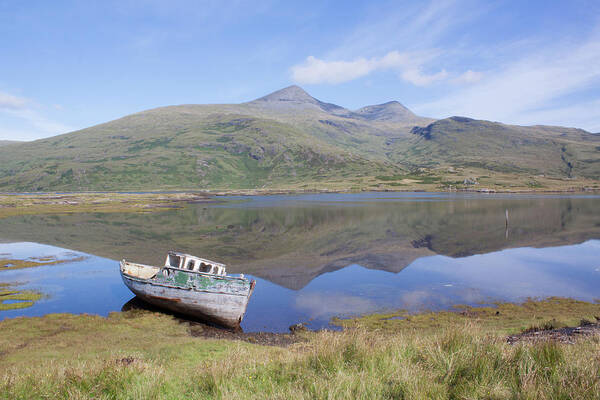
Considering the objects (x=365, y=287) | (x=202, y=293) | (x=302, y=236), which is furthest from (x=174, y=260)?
(x=302, y=236)

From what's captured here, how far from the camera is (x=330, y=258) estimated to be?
39000mm

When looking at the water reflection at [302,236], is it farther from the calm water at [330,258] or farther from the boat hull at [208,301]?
the boat hull at [208,301]

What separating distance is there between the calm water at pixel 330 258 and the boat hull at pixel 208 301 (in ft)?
4.69

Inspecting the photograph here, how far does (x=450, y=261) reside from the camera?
122ft

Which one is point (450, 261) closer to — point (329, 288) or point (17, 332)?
point (329, 288)

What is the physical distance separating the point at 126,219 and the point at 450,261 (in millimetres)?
65574

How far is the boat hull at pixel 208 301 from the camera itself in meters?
20.2

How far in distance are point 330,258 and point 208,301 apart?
20.8 metres

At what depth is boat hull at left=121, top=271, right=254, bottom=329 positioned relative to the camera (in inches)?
794

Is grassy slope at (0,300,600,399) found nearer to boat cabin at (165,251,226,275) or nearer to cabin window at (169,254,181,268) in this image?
boat cabin at (165,251,226,275)

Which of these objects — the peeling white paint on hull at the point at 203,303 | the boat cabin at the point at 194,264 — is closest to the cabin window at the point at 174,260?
the boat cabin at the point at 194,264

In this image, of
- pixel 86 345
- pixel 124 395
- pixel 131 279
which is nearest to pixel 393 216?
pixel 131 279

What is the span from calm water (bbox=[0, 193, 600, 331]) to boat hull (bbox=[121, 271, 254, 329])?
143cm

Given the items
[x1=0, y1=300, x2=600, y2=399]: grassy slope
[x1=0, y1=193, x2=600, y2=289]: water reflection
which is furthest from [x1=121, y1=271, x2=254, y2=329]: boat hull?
[x1=0, y1=300, x2=600, y2=399]: grassy slope
